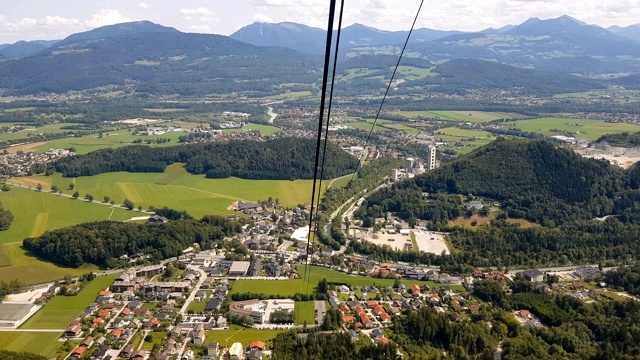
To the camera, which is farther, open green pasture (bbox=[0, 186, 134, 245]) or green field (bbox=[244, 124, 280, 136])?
green field (bbox=[244, 124, 280, 136])

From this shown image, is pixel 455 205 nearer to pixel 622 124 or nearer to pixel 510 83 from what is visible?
pixel 622 124

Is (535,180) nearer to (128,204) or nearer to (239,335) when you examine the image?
(239,335)

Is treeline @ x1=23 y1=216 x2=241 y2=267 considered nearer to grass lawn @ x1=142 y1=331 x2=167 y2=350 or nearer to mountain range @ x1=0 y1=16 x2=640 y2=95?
grass lawn @ x1=142 y1=331 x2=167 y2=350

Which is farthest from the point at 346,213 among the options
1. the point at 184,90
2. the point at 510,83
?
the point at 510,83

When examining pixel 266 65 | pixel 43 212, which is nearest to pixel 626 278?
pixel 43 212

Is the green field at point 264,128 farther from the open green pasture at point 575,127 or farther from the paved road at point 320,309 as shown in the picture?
the paved road at point 320,309

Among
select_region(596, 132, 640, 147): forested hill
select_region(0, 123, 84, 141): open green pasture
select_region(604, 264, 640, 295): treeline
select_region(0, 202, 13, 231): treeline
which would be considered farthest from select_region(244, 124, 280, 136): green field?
select_region(604, 264, 640, 295): treeline

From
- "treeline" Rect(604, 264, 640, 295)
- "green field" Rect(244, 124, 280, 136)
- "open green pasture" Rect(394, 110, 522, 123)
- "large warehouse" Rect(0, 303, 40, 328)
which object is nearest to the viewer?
"large warehouse" Rect(0, 303, 40, 328)
